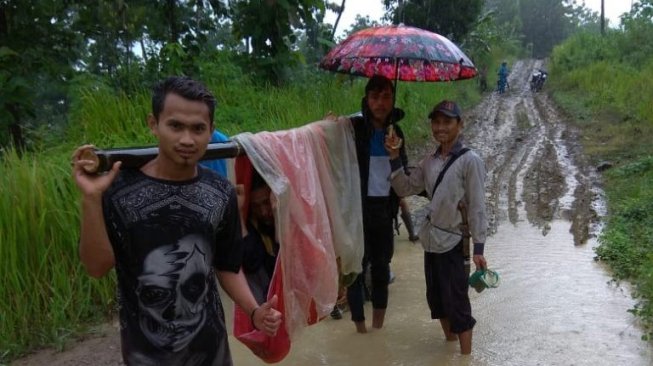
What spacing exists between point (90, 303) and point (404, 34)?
8.49 feet

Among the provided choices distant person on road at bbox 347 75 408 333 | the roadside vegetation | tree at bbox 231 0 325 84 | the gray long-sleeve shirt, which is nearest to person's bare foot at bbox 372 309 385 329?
distant person on road at bbox 347 75 408 333

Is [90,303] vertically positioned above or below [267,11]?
below

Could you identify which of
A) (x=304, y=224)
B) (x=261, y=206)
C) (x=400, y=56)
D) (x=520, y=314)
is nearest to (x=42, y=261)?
(x=261, y=206)

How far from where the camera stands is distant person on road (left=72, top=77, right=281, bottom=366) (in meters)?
1.73

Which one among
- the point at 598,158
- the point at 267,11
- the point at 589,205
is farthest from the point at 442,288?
the point at 598,158

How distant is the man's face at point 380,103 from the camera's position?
3.56 m

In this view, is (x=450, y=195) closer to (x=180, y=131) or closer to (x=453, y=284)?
(x=453, y=284)

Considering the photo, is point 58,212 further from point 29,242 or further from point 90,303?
point 90,303

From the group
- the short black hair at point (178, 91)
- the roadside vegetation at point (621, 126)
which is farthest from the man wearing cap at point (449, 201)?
the short black hair at point (178, 91)

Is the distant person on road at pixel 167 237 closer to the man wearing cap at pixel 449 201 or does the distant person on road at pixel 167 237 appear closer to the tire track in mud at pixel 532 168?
the man wearing cap at pixel 449 201

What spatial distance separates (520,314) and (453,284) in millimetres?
1237

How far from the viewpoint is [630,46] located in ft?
81.2

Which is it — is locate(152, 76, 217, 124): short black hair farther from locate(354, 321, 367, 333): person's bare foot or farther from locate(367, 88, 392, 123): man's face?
locate(354, 321, 367, 333): person's bare foot

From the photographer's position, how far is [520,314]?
4426 mm
